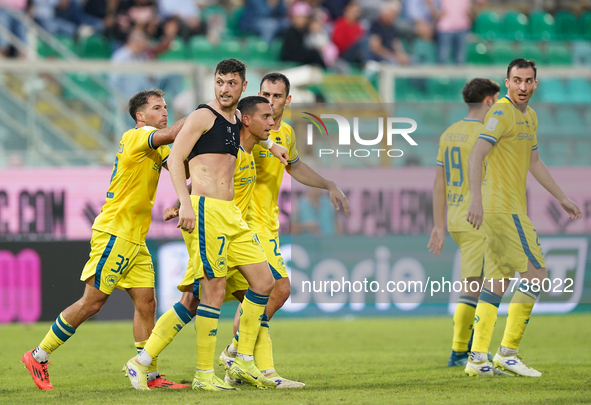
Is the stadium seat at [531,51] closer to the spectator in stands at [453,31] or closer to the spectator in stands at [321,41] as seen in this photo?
the spectator in stands at [453,31]

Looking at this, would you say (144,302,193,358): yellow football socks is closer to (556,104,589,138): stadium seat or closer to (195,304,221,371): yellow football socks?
(195,304,221,371): yellow football socks

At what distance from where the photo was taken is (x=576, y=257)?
36.8ft

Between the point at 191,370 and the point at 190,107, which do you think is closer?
the point at 191,370

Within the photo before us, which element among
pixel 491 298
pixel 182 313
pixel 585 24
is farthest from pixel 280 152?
pixel 585 24

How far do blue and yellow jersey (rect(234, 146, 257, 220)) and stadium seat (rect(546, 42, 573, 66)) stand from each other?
11.5 metres

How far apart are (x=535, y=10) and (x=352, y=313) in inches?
421

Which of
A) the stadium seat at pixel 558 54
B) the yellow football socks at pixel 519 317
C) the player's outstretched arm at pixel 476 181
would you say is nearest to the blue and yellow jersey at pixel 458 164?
the player's outstretched arm at pixel 476 181

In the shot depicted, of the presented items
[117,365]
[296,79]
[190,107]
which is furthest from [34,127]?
[117,365]

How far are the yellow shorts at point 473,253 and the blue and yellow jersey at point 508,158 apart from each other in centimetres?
42

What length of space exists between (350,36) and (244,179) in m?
10.5

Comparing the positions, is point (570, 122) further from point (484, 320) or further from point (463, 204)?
point (484, 320)

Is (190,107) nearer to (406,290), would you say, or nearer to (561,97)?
(406,290)

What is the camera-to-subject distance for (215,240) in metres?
5.39

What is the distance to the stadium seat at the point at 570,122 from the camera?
11.4 m
